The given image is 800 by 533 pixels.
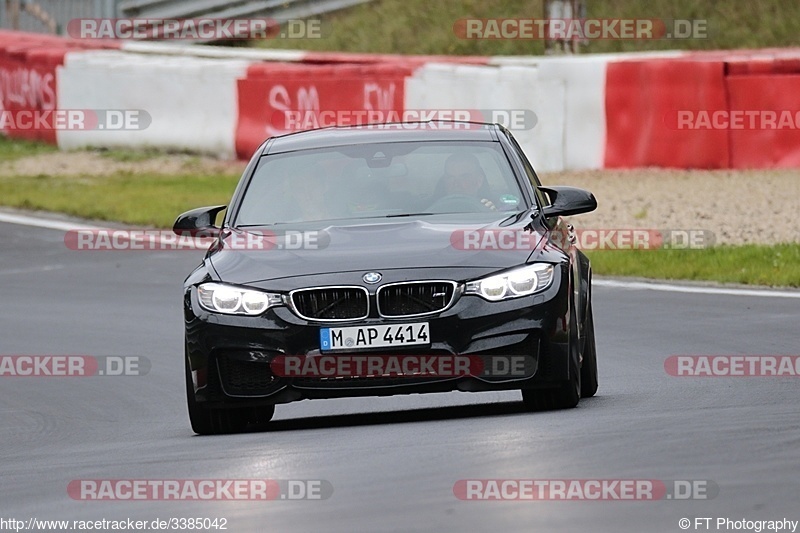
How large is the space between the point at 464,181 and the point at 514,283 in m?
1.31

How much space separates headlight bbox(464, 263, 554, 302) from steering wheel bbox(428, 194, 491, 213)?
3.16ft

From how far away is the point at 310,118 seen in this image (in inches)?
949

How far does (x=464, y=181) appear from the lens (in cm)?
977

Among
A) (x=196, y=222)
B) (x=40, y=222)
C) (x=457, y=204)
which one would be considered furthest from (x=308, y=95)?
(x=457, y=204)

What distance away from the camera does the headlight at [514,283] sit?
851cm

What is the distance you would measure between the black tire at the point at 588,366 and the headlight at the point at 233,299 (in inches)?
72.5

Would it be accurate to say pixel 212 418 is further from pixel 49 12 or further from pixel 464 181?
pixel 49 12

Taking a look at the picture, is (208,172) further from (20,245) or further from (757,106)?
(757,106)

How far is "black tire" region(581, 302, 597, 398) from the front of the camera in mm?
9703

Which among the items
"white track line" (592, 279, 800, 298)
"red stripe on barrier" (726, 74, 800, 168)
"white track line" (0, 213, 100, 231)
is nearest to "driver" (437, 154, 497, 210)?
"white track line" (592, 279, 800, 298)

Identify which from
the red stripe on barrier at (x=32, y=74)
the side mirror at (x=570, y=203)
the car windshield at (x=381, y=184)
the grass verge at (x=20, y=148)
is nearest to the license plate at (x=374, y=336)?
the car windshield at (x=381, y=184)

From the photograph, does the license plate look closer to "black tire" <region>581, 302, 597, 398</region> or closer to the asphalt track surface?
the asphalt track surface

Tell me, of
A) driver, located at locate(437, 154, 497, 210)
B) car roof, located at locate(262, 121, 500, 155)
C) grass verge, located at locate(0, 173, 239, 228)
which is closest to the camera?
driver, located at locate(437, 154, 497, 210)

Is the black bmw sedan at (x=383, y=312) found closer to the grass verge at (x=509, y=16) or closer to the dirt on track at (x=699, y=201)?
the dirt on track at (x=699, y=201)
